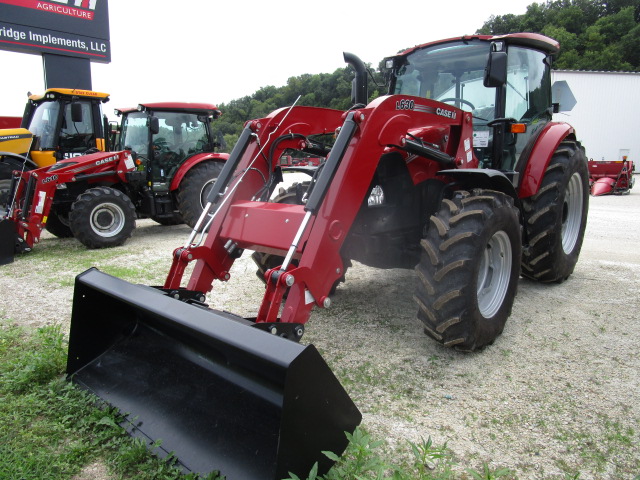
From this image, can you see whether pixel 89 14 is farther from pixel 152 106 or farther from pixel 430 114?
pixel 430 114

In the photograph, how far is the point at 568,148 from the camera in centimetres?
454

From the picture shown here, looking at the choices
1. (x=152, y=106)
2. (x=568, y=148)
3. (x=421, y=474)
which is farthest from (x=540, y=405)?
(x=152, y=106)

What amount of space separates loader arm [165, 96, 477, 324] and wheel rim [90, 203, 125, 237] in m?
4.66

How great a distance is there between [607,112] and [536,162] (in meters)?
33.2

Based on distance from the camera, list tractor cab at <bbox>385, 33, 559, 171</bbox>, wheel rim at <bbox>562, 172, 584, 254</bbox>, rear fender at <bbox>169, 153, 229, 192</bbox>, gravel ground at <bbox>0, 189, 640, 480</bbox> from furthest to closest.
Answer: rear fender at <bbox>169, 153, 229, 192</bbox>
wheel rim at <bbox>562, 172, 584, 254</bbox>
tractor cab at <bbox>385, 33, 559, 171</bbox>
gravel ground at <bbox>0, 189, 640, 480</bbox>

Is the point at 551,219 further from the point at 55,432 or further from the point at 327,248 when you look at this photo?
the point at 55,432

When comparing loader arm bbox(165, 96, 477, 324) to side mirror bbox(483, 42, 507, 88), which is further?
side mirror bbox(483, 42, 507, 88)

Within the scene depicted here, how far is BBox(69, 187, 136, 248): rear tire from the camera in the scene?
695 centimetres

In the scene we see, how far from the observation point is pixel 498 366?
304cm

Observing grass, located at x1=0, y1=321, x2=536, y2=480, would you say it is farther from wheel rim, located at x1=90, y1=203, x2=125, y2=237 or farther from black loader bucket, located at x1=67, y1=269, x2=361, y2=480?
wheel rim, located at x1=90, y1=203, x2=125, y2=237

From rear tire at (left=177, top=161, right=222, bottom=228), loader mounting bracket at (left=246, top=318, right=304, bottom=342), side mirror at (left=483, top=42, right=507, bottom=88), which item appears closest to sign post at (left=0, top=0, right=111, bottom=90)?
rear tire at (left=177, top=161, right=222, bottom=228)

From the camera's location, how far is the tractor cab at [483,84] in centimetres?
415

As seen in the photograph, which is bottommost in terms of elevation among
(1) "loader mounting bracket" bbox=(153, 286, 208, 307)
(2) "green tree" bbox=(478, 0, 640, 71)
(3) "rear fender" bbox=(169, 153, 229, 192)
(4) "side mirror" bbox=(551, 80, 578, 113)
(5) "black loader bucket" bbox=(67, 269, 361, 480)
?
(5) "black loader bucket" bbox=(67, 269, 361, 480)

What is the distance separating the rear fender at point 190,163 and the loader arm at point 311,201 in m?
4.92
